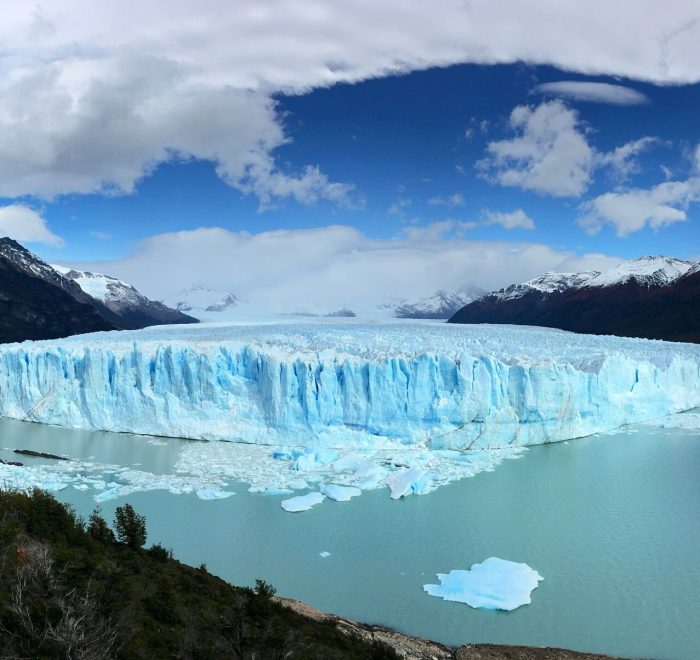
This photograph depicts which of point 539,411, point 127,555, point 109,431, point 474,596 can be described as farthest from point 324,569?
point 109,431

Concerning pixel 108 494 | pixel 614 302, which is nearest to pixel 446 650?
pixel 108 494

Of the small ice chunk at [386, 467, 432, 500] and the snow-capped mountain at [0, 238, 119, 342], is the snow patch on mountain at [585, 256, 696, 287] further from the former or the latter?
the small ice chunk at [386, 467, 432, 500]

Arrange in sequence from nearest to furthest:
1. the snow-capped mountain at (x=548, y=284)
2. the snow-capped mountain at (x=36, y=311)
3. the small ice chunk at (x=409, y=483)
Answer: the small ice chunk at (x=409, y=483)
the snow-capped mountain at (x=36, y=311)
the snow-capped mountain at (x=548, y=284)

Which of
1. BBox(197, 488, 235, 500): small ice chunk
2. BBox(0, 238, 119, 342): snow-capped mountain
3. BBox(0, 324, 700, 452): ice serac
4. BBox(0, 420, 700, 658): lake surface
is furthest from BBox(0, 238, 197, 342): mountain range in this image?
BBox(197, 488, 235, 500): small ice chunk

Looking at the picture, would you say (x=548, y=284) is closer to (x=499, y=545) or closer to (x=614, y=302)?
(x=614, y=302)

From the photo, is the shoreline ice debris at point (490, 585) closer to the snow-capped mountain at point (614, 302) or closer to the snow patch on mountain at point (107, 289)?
the snow-capped mountain at point (614, 302)

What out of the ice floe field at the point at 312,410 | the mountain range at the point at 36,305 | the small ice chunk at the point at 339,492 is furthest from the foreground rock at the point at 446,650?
the mountain range at the point at 36,305
